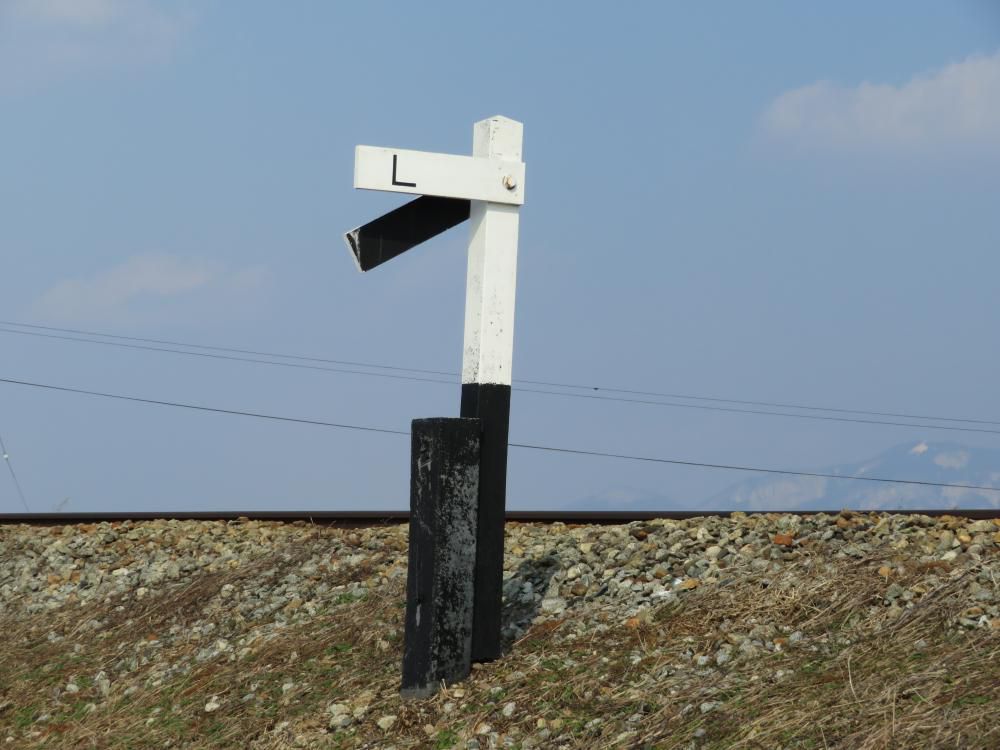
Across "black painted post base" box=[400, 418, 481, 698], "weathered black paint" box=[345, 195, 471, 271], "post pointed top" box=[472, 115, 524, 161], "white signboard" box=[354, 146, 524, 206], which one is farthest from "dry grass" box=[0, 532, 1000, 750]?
"post pointed top" box=[472, 115, 524, 161]

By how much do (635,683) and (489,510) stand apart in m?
1.51

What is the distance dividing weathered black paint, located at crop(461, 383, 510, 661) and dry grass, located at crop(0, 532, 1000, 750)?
226 mm

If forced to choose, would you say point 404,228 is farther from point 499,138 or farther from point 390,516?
point 390,516

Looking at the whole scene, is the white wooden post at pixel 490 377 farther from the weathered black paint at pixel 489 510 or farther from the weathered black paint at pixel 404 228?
the weathered black paint at pixel 404 228

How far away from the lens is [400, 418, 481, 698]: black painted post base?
727 cm

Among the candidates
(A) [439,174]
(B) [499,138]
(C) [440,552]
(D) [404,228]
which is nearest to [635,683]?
(C) [440,552]

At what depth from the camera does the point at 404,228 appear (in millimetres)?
7824

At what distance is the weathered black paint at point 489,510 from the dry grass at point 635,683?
0.23 metres

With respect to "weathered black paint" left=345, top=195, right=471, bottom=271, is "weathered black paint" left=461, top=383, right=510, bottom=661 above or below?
below

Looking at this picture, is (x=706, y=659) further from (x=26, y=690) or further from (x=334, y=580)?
(x=26, y=690)

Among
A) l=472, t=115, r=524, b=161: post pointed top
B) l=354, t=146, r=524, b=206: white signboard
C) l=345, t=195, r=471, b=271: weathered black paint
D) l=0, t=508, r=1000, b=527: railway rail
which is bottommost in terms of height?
l=0, t=508, r=1000, b=527: railway rail

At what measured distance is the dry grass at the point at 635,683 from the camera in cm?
594

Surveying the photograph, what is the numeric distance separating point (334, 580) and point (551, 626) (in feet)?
9.24

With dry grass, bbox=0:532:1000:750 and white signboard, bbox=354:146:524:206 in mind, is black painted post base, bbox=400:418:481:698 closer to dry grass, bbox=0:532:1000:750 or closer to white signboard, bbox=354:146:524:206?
dry grass, bbox=0:532:1000:750
